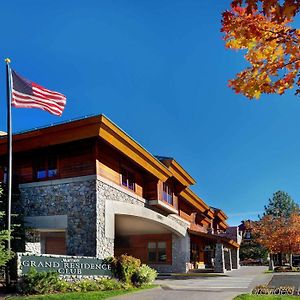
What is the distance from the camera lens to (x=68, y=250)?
20.4 meters

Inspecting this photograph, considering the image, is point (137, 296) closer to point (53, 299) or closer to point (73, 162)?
point (53, 299)

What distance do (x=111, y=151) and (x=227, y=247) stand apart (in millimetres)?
25830

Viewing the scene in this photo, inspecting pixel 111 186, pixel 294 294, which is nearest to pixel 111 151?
pixel 111 186

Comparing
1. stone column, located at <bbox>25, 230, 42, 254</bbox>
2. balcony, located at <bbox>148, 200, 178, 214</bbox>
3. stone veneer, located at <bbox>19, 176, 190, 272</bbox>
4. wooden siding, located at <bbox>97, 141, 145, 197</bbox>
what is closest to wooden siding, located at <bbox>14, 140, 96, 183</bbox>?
stone veneer, located at <bbox>19, 176, 190, 272</bbox>

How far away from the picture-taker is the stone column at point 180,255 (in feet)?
110

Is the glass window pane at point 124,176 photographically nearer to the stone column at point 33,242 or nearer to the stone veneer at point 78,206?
the stone veneer at point 78,206

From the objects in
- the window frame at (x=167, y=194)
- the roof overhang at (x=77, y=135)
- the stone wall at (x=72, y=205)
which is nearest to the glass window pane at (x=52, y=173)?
the stone wall at (x=72, y=205)

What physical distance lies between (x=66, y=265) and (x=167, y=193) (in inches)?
559

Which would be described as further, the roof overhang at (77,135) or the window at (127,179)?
the window at (127,179)

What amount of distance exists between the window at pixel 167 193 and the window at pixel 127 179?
4.77 m

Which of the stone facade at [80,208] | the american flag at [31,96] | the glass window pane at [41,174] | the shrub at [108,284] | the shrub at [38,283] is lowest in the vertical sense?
the shrub at [108,284]

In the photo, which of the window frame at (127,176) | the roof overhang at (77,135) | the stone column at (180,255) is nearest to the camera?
the roof overhang at (77,135)

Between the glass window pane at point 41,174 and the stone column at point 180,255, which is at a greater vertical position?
the glass window pane at point 41,174

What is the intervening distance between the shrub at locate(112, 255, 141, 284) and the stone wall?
119cm
